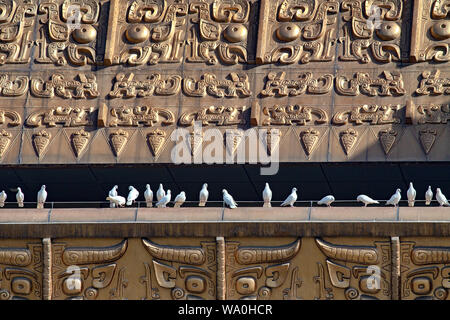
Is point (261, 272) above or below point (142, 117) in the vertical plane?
below

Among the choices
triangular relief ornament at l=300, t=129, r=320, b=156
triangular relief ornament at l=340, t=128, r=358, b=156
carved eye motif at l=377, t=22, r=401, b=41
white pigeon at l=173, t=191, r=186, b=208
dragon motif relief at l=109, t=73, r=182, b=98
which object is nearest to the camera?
white pigeon at l=173, t=191, r=186, b=208

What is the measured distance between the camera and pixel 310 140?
60.1m

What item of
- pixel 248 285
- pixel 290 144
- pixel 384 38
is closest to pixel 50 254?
pixel 248 285

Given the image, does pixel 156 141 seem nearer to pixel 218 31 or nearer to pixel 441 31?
pixel 218 31

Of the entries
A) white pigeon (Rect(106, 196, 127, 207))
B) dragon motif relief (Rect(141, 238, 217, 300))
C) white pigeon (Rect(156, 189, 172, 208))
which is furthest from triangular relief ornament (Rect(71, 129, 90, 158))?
dragon motif relief (Rect(141, 238, 217, 300))

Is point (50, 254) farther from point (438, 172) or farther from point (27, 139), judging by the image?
point (438, 172)

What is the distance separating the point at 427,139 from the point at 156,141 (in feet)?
27.6

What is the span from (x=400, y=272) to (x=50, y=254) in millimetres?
9802

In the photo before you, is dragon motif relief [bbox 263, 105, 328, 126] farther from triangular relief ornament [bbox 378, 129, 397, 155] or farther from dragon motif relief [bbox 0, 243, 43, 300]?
dragon motif relief [bbox 0, 243, 43, 300]

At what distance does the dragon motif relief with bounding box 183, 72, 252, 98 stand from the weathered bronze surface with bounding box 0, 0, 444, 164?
3 cm

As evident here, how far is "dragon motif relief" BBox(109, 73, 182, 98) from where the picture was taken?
61500 mm

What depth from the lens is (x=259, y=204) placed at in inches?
2486

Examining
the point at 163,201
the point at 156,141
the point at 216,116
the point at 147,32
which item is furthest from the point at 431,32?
the point at 163,201

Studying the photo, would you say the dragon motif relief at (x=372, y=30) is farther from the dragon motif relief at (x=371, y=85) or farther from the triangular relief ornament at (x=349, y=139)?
the triangular relief ornament at (x=349, y=139)
